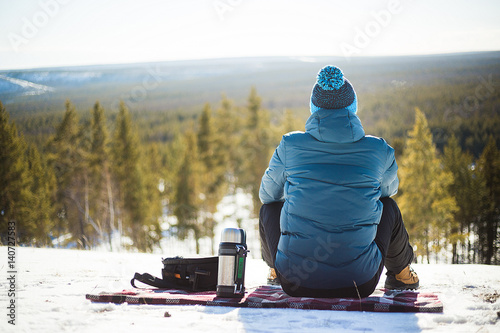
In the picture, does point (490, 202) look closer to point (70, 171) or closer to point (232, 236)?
point (70, 171)

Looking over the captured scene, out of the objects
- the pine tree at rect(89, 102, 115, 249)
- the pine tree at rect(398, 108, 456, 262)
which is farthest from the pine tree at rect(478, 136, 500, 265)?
the pine tree at rect(89, 102, 115, 249)

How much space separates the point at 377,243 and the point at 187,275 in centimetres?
171

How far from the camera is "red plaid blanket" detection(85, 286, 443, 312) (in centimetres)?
286

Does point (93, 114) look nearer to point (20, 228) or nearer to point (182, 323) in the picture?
point (20, 228)

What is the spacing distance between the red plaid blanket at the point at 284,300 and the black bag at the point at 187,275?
144mm

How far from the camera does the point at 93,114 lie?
3762cm

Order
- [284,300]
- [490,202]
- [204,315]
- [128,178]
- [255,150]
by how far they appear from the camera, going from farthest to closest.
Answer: [128,178]
[490,202]
[255,150]
[284,300]
[204,315]

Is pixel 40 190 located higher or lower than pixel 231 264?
lower

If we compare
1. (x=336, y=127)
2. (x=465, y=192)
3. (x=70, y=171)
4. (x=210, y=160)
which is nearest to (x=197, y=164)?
(x=210, y=160)

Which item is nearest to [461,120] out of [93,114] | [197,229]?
[197,229]

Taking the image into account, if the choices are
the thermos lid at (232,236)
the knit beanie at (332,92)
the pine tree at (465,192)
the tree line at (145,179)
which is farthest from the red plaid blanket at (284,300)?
the pine tree at (465,192)

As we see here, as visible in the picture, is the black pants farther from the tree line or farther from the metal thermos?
the tree line

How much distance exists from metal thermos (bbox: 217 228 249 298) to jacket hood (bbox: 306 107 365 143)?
1.04m

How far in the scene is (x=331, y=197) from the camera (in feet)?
9.13
